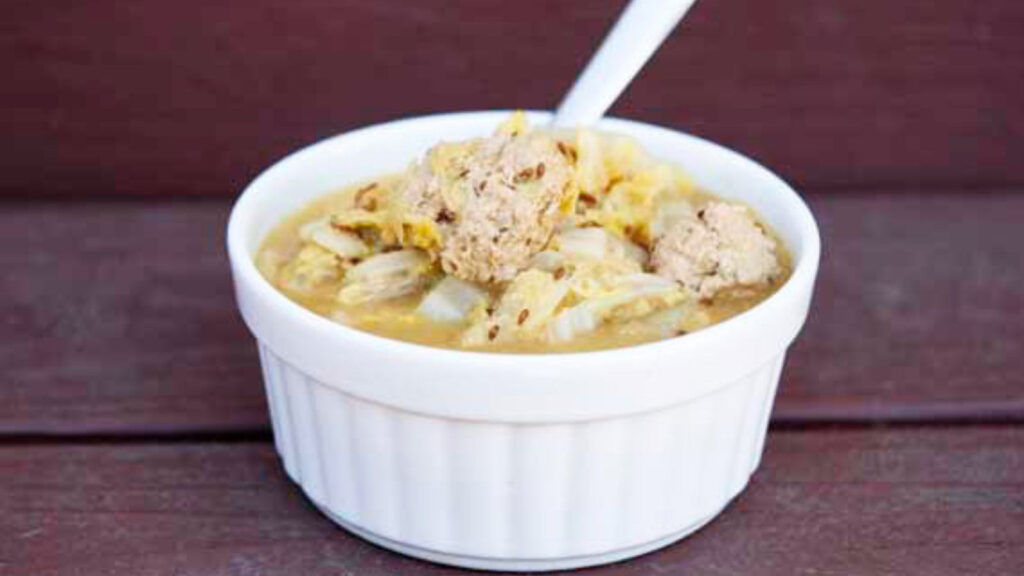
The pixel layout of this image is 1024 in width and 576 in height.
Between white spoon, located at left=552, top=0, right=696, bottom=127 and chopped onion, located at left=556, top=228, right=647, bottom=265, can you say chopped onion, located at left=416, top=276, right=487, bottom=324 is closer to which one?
chopped onion, located at left=556, top=228, right=647, bottom=265

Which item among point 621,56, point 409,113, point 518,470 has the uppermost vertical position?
point 621,56

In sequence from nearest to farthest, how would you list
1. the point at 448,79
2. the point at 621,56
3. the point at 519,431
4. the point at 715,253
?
the point at 519,431 < the point at 715,253 < the point at 621,56 < the point at 448,79

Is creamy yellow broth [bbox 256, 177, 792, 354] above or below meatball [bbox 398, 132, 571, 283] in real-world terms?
below

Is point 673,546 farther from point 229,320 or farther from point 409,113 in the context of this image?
point 409,113

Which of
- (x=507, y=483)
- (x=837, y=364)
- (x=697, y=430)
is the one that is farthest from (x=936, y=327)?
(x=507, y=483)

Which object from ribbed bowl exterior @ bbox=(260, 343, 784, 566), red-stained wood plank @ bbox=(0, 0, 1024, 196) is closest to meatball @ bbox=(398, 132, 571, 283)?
ribbed bowl exterior @ bbox=(260, 343, 784, 566)

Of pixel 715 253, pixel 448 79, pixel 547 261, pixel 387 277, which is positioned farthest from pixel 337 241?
pixel 448 79

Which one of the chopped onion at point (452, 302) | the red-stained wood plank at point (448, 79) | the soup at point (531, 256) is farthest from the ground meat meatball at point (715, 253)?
the red-stained wood plank at point (448, 79)
